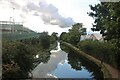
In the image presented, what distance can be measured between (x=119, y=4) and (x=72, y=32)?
39.1 feet

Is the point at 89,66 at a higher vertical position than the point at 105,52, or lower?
lower

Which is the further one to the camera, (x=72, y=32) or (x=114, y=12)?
(x=72, y=32)

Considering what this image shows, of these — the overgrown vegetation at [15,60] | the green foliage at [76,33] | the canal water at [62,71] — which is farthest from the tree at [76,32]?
the overgrown vegetation at [15,60]

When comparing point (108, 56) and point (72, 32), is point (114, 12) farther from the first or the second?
point (72, 32)

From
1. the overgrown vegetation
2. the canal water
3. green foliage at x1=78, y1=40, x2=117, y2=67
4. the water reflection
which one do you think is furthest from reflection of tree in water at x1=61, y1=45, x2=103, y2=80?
the overgrown vegetation

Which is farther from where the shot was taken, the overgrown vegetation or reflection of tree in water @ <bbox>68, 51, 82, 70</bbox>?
reflection of tree in water @ <bbox>68, 51, 82, 70</bbox>

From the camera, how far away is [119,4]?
3.82 m

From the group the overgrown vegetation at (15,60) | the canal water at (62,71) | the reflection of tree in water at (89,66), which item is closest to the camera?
the overgrown vegetation at (15,60)

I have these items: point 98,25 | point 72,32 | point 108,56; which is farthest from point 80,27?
point 108,56

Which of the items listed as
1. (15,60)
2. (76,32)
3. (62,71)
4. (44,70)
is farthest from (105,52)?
(76,32)

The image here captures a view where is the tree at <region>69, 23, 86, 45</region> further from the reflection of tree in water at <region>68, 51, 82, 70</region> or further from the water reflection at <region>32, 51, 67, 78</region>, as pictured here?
the water reflection at <region>32, 51, 67, 78</region>

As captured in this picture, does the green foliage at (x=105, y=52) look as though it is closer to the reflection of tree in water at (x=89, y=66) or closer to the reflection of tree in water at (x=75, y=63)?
the reflection of tree in water at (x=89, y=66)

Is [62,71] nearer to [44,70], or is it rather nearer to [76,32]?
[44,70]

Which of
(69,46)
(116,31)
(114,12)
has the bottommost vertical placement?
(69,46)
